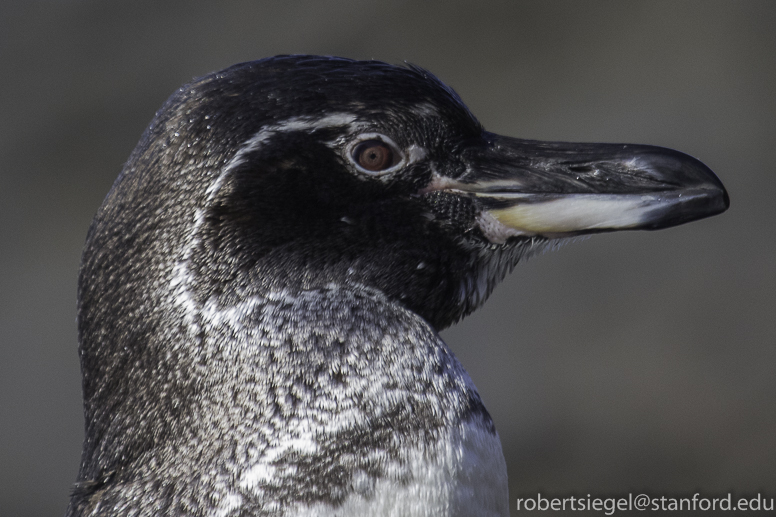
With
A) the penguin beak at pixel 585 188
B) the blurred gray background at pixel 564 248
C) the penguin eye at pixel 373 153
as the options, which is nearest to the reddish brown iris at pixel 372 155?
the penguin eye at pixel 373 153

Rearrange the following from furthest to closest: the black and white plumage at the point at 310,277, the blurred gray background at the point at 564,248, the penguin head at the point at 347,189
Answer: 1. the blurred gray background at the point at 564,248
2. the penguin head at the point at 347,189
3. the black and white plumage at the point at 310,277

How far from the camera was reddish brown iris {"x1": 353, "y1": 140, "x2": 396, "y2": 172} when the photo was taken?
1.45 meters

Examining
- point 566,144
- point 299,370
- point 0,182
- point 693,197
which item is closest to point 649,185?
point 693,197

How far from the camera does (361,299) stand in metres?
1.45

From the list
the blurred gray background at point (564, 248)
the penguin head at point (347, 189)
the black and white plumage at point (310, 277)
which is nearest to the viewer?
the black and white plumage at point (310, 277)

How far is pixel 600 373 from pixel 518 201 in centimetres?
363

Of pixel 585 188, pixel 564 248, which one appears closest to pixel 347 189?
pixel 585 188

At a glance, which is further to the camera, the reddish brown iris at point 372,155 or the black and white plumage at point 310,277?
the reddish brown iris at point 372,155

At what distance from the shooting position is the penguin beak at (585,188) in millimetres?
1453

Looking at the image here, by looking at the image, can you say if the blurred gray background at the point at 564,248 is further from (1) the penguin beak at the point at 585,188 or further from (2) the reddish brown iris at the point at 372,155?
(2) the reddish brown iris at the point at 372,155

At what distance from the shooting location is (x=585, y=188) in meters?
1.50

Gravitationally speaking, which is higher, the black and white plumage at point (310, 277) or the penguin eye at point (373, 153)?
the penguin eye at point (373, 153)

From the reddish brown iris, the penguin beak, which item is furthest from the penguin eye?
the penguin beak

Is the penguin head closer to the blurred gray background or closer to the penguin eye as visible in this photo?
the penguin eye
